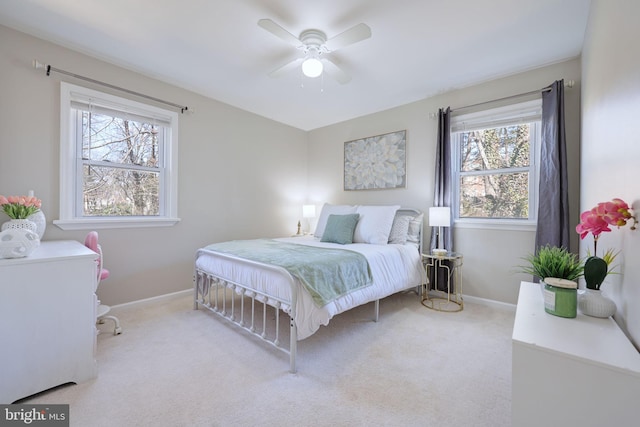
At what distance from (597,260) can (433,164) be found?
249cm

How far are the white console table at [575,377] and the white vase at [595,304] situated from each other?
0.11m

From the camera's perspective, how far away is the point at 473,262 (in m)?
3.19

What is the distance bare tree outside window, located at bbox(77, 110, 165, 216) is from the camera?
2709 mm

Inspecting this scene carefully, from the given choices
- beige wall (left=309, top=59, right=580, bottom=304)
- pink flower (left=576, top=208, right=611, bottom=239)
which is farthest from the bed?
pink flower (left=576, top=208, right=611, bottom=239)

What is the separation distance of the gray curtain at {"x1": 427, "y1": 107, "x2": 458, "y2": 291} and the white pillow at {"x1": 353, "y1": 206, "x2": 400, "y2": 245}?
593mm

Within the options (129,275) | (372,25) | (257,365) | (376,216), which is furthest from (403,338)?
(129,275)

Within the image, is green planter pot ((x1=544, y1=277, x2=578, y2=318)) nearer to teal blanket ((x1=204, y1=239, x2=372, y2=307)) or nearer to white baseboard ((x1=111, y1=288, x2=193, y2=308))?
teal blanket ((x1=204, y1=239, x2=372, y2=307))

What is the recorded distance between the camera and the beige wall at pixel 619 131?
98 centimetres

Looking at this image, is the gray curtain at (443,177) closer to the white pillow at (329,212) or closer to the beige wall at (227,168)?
the beige wall at (227,168)

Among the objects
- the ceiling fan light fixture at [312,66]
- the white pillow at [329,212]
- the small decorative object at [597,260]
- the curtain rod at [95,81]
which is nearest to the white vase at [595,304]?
the small decorative object at [597,260]

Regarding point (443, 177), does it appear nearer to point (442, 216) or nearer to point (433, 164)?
point (433, 164)

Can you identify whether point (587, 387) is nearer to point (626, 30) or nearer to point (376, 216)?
point (626, 30)

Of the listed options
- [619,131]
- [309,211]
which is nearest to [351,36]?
[619,131]

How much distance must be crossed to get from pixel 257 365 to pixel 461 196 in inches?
118
